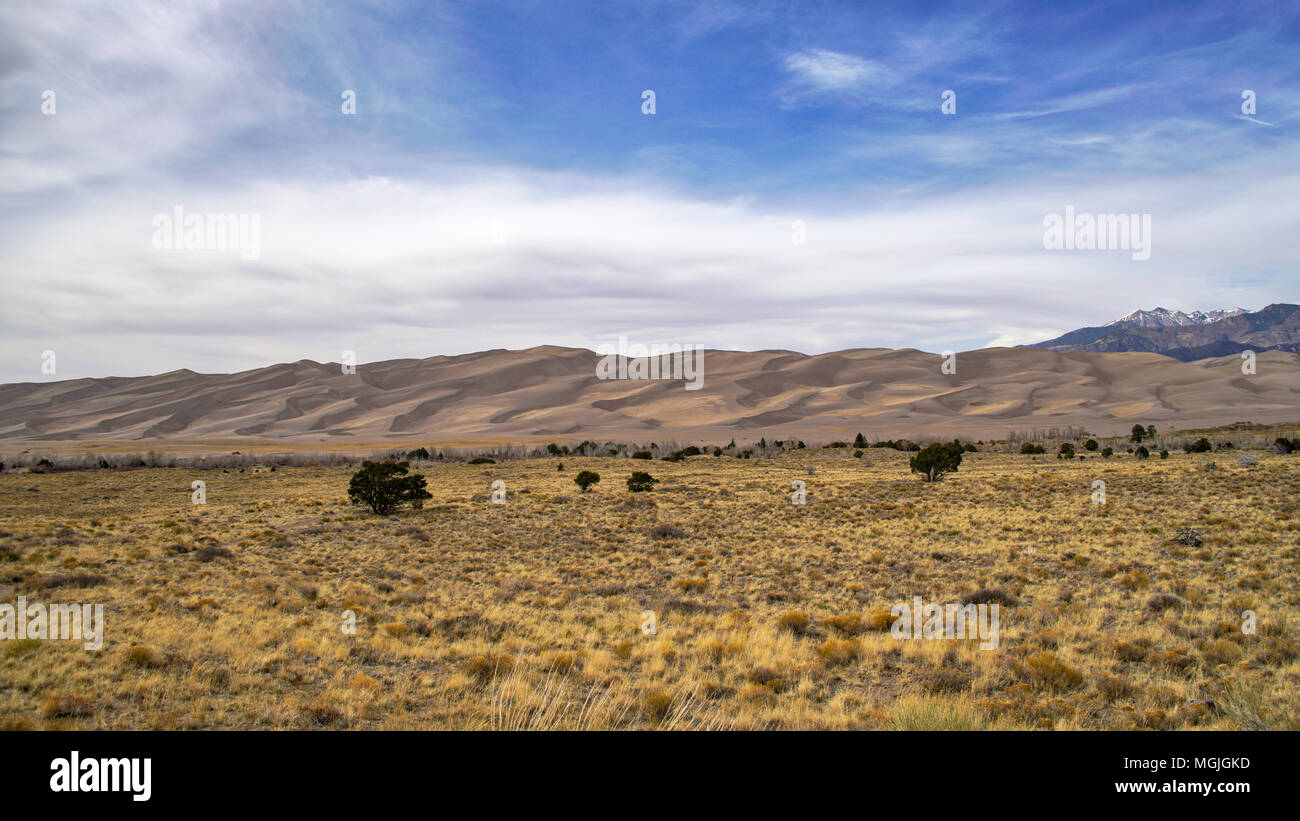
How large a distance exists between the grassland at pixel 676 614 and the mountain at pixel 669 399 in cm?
7186

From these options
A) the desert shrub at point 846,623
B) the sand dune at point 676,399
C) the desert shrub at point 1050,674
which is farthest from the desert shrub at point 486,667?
the sand dune at point 676,399

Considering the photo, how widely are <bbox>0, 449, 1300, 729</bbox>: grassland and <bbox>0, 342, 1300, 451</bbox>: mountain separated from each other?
71.9 metres

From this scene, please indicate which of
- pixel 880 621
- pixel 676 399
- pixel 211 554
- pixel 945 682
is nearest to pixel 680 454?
pixel 211 554

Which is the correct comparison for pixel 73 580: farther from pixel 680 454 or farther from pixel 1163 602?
pixel 680 454

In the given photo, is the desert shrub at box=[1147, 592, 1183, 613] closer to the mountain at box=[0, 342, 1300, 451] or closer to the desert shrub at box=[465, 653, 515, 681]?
the desert shrub at box=[465, 653, 515, 681]

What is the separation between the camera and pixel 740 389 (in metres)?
139

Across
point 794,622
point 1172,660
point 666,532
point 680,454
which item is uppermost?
point 680,454

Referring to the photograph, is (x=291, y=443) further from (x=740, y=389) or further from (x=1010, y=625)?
(x=1010, y=625)

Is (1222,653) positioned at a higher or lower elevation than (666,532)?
higher

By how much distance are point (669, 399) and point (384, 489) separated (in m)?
111

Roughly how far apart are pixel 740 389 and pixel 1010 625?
130 metres

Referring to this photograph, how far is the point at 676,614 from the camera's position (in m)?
10.8
